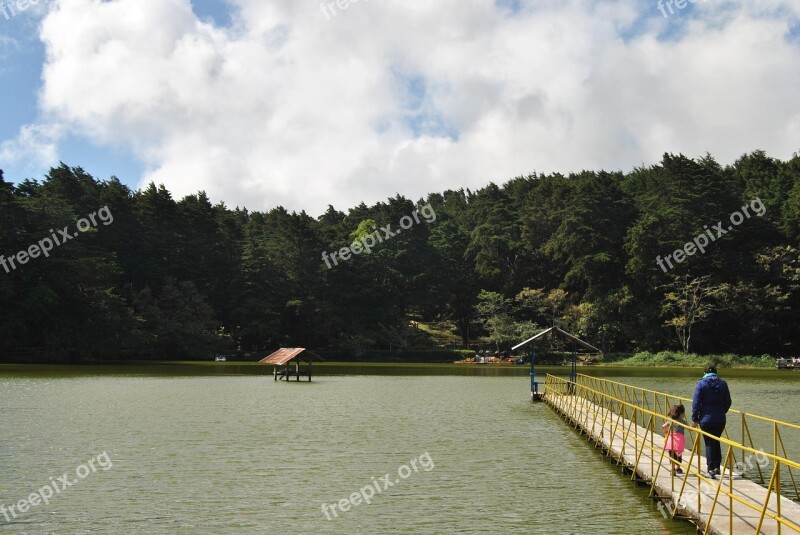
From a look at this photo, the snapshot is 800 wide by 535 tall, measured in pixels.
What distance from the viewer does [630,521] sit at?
14.1 m

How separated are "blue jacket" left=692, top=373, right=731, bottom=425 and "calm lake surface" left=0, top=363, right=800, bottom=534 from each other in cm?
207

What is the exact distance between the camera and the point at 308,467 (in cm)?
1956

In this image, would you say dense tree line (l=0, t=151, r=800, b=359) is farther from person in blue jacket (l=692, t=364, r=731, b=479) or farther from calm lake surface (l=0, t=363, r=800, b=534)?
person in blue jacket (l=692, t=364, r=731, b=479)

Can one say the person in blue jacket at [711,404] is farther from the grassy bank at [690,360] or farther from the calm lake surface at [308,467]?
the grassy bank at [690,360]

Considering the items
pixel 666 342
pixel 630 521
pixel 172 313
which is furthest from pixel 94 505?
pixel 666 342

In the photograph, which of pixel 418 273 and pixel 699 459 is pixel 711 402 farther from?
pixel 418 273

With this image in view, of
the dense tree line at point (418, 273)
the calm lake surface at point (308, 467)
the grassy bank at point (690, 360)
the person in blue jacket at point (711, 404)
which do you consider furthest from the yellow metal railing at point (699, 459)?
the dense tree line at point (418, 273)

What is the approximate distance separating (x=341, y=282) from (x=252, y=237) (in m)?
18.0

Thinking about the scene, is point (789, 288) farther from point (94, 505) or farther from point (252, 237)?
point (94, 505)

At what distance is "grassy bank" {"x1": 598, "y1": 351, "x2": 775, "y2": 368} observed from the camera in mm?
Result: 80875

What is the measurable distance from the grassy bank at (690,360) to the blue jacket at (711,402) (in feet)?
226

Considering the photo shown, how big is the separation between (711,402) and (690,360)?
7229cm

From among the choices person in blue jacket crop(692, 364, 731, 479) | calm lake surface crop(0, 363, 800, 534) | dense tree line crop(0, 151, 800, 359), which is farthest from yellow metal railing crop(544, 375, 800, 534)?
dense tree line crop(0, 151, 800, 359)

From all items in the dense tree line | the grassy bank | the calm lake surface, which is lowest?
the calm lake surface
